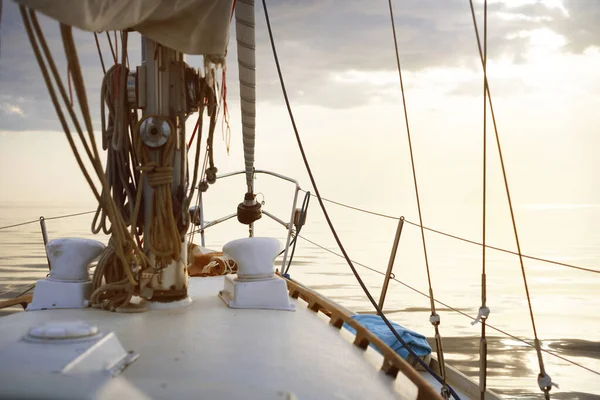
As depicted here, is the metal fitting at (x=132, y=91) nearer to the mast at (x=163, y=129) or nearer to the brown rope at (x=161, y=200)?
the mast at (x=163, y=129)

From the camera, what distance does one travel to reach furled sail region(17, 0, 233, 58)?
2.38 metres

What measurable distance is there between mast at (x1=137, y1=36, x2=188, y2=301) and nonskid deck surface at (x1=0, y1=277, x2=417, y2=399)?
18 centimetres

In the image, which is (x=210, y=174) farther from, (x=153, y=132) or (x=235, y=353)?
(x=235, y=353)

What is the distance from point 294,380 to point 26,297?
7.91 feet

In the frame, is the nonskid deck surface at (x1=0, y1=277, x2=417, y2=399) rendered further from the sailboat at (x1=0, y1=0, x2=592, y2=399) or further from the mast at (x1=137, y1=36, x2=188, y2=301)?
the mast at (x1=137, y1=36, x2=188, y2=301)

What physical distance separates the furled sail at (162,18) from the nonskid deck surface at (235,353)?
1163 mm

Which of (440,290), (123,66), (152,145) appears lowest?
(440,290)

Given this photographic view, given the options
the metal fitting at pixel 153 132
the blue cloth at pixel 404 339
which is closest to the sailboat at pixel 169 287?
the metal fitting at pixel 153 132

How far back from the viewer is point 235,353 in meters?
2.31

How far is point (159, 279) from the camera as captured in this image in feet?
10.5

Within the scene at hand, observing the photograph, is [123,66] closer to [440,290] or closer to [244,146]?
[244,146]

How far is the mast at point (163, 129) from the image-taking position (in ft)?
10.2

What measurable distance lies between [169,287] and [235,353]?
101cm

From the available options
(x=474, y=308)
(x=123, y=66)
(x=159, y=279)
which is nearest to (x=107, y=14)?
(x=123, y=66)
